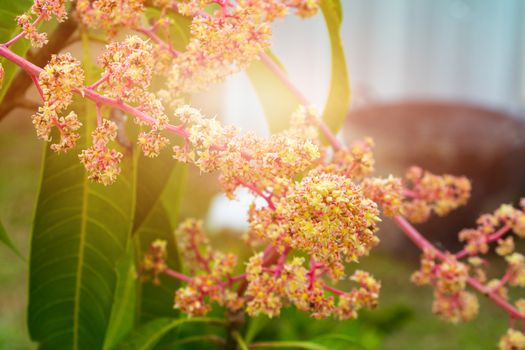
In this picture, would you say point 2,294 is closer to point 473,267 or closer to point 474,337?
point 474,337

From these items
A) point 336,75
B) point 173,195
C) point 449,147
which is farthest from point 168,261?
point 449,147

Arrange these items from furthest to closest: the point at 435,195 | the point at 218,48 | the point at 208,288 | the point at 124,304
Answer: the point at 124,304
the point at 435,195
the point at 208,288
the point at 218,48

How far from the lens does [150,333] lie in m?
0.70

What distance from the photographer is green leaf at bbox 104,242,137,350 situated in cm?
76

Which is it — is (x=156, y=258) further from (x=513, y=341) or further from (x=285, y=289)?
(x=513, y=341)

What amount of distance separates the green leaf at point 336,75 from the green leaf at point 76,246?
0.74 feet

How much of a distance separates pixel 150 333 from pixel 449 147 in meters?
2.72

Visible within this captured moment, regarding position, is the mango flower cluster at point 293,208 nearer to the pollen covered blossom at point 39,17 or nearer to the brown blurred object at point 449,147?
the pollen covered blossom at point 39,17

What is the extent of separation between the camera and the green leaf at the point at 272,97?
728mm

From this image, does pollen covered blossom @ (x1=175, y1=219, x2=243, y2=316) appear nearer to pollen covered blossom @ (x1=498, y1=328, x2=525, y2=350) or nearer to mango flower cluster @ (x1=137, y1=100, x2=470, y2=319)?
mango flower cluster @ (x1=137, y1=100, x2=470, y2=319)

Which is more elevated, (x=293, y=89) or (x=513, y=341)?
(x=293, y=89)

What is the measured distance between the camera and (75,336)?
2.20 ft

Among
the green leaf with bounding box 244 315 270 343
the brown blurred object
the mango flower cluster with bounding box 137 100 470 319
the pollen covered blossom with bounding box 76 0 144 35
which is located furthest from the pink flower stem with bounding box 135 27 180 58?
the brown blurred object

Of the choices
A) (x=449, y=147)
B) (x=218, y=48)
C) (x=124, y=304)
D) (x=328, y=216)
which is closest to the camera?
(x=328, y=216)
